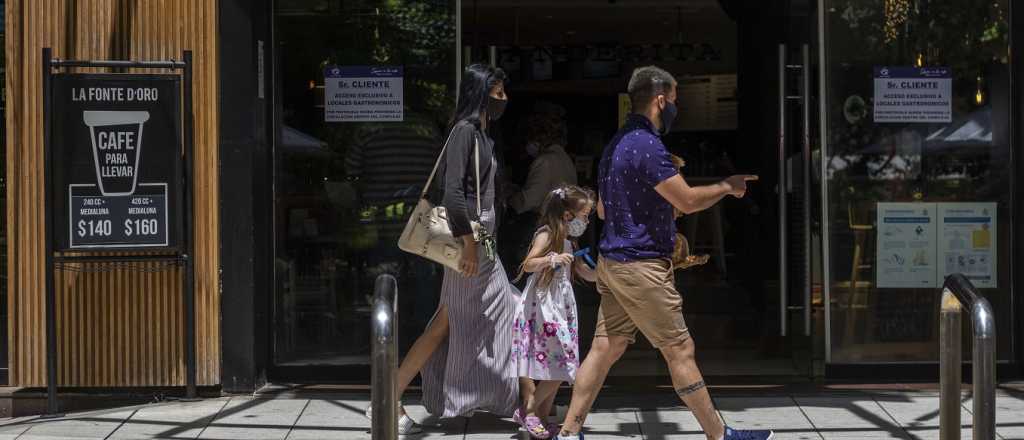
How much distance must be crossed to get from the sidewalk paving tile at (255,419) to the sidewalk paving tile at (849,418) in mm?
2616

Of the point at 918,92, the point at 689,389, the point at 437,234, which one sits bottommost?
the point at 689,389

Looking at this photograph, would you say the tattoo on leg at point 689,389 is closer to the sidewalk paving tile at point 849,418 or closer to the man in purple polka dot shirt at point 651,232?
the man in purple polka dot shirt at point 651,232

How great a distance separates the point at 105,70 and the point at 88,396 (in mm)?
1734

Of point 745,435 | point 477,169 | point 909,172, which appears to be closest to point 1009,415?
point 909,172

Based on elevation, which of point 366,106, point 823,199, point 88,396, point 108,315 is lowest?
point 88,396

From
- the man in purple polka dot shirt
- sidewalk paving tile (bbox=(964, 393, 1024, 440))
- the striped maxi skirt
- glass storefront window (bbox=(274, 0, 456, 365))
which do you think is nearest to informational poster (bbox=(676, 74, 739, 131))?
glass storefront window (bbox=(274, 0, 456, 365))

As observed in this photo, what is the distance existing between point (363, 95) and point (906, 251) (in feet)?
10.6

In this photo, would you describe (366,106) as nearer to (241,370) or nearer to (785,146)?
(241,370)

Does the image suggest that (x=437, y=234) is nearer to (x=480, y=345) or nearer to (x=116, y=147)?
(x=480, y=345)

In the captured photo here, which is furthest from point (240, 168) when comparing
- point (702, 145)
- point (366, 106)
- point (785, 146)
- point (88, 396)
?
point (702, 145)

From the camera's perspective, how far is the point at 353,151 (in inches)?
298

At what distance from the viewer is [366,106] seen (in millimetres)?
7590

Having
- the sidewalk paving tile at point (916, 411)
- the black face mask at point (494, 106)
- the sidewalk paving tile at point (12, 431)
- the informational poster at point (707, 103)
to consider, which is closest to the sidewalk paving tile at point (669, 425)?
the sidewalk paving tile at point (916, 411)

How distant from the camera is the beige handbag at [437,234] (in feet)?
19.6
